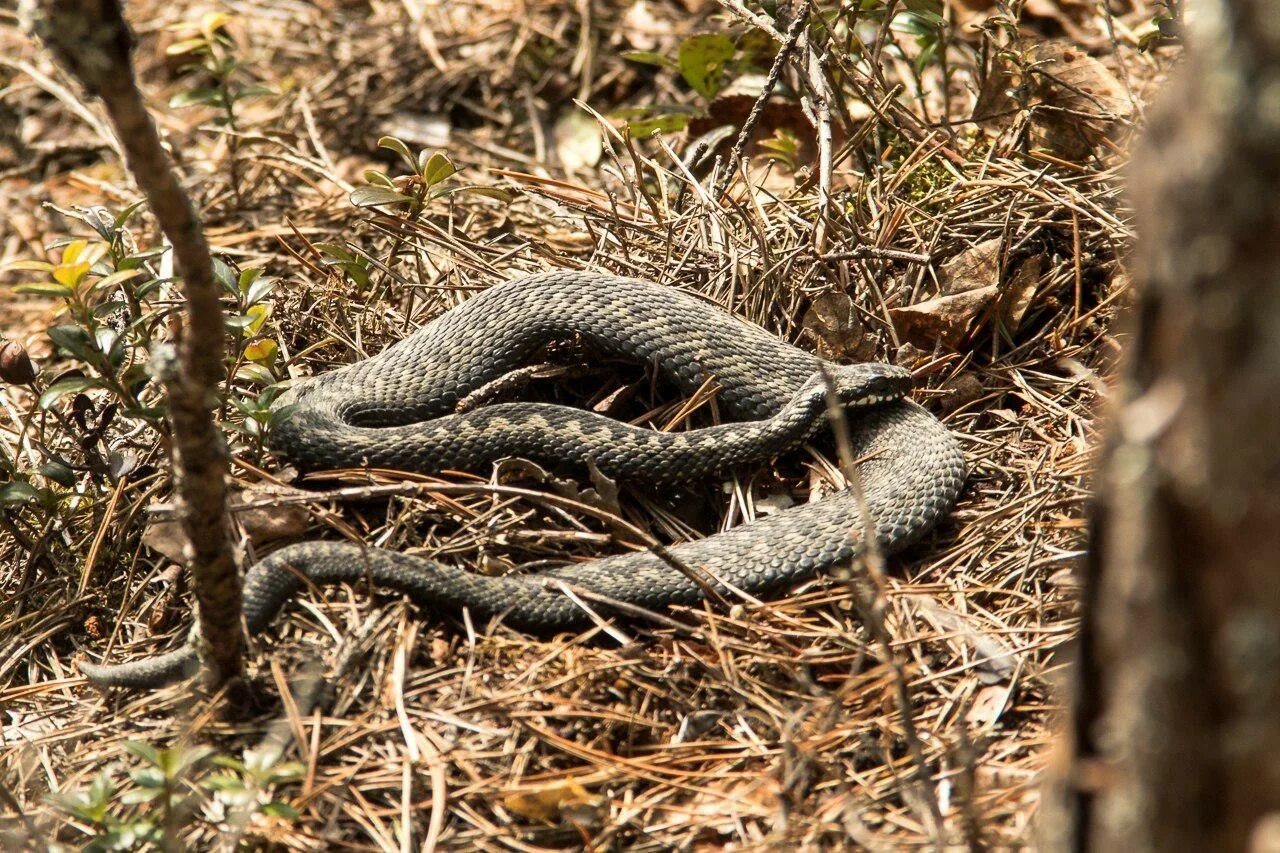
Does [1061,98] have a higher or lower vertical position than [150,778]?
higher

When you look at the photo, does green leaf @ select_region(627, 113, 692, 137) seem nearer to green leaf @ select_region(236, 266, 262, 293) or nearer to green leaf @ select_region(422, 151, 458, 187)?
green leaf @ select_region(422, 151, 458, 187)

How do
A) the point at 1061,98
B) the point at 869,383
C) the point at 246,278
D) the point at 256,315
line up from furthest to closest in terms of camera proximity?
1. the point at 1061,98
2. the point at 869,383
3. the point at 246,278
4. the point at 256,315

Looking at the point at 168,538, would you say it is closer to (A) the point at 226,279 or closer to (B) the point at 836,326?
(A) the point at 226,279

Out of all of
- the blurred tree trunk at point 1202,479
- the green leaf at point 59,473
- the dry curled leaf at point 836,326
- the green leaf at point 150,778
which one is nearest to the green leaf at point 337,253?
the green leaf at point 59,473

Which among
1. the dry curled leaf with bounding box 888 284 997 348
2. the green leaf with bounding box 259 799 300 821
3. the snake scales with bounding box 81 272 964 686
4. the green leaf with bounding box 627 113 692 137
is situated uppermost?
the green leaf with bounding box 627 113 692 137

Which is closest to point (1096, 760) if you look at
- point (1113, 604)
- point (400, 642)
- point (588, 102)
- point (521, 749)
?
point (1113, 604)

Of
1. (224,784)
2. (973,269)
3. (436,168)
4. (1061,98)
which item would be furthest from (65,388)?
(1061,98)

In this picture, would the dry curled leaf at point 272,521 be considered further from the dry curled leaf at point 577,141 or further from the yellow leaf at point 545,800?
the dry curled leaf at point 577,141

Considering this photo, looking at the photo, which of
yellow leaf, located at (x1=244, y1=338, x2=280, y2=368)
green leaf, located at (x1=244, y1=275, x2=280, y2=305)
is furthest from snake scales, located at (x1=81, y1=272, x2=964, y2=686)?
green leaf, located at (x1=244, y1=275, x2=280, y2=305)
